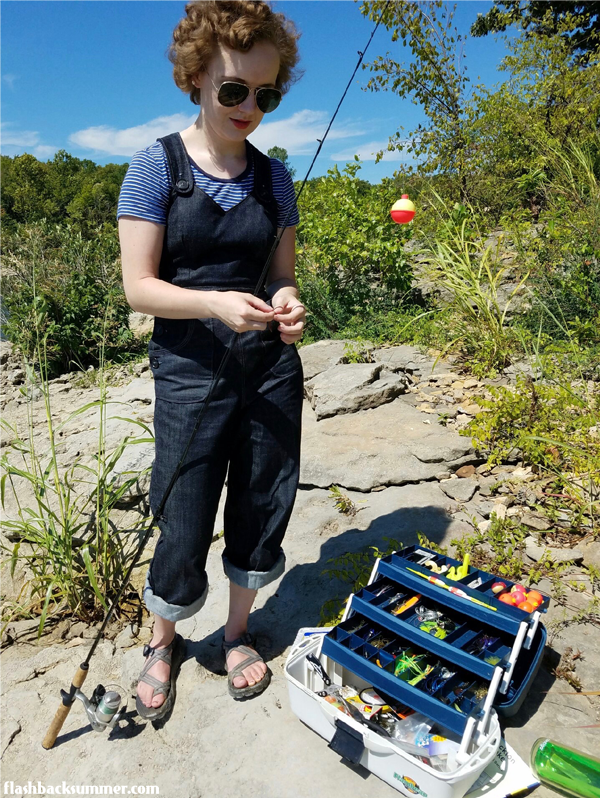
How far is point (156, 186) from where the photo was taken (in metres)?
1.55

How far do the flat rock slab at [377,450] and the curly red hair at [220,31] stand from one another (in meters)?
2.06

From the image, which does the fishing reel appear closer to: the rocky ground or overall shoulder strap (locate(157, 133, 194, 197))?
the rocky ground

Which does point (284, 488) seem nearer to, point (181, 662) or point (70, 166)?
point (181, 662)

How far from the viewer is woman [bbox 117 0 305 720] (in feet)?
5.08

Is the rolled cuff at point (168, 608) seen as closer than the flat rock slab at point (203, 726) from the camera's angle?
No

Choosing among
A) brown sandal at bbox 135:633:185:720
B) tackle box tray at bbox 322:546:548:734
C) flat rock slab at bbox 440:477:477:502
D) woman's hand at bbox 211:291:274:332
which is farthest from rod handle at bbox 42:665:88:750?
flat rock slab at bbox 440:477:477:502

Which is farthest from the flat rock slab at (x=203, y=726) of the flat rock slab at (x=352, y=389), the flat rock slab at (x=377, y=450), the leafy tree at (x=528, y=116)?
the leafy tree at (x=528, y=116)

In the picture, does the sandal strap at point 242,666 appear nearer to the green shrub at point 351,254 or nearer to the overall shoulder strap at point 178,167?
the overall shoulder strap at point 178,167

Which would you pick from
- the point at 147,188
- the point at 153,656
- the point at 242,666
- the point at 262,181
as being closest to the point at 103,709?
the point at 153,656

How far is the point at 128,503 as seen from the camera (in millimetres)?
3049

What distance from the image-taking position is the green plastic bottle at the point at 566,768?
1525mm

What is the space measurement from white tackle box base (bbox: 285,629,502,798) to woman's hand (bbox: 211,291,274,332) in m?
1.01

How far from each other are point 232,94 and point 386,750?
174cm

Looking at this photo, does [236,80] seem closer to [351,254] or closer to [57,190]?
[351,254]
